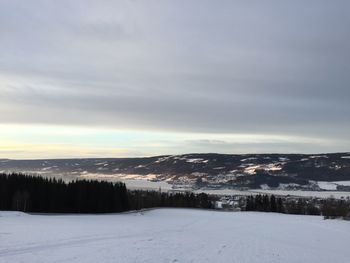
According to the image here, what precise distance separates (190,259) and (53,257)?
8650 mm

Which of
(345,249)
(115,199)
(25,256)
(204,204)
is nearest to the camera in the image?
(25,256)

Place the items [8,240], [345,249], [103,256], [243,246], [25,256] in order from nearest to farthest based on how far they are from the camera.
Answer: [25,256], [103,256], [8,240], [243,246], [345,249]

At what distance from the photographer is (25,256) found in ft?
99.7

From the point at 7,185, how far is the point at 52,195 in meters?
11.3

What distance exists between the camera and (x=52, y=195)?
128625 millimetres

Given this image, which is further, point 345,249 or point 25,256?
point 345,249

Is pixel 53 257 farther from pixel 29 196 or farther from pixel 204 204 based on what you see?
pixel 204 204

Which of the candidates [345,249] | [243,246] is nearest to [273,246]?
[243,246]

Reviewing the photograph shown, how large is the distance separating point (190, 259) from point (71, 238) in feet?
51.4

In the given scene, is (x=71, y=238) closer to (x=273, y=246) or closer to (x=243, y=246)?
(x=243, y=246)

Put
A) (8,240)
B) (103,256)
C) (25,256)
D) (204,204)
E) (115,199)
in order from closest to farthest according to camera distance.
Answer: (25,256) < (103,256) < (8,240) < (115,199) < (204,204)

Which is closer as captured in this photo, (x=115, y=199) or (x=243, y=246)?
(x=243, y=246)

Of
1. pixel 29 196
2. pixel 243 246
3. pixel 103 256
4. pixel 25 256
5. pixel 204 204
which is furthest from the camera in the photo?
pixel 204 204

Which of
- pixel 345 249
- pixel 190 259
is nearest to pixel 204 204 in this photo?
pixel 345 249
